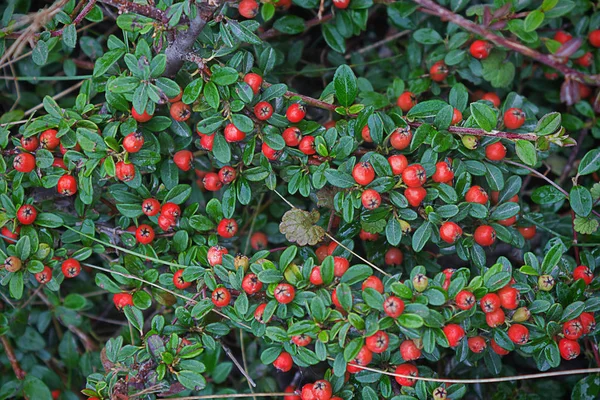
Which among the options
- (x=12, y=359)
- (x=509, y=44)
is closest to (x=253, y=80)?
(x=509, y=44)

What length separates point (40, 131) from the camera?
3.24 m

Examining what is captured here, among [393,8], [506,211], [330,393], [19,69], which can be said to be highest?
[393,8]

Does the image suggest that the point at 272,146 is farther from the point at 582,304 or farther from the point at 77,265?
the point at 582,304

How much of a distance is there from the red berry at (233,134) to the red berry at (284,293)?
807 millimetres

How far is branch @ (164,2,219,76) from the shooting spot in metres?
2.96

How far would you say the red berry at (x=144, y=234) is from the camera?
3395 mm

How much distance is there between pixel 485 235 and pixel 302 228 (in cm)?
99

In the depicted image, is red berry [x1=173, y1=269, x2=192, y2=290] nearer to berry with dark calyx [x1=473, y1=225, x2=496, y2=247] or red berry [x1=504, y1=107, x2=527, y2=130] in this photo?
berry with dark calyx [x1=473, y1=225, x2=496, y2=247]

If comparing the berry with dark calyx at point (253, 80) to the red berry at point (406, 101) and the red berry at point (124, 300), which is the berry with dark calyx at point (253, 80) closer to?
the red berry at point (406, 101)

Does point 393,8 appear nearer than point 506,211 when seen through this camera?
No

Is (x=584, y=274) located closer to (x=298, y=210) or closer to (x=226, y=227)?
(x=298, y=210)

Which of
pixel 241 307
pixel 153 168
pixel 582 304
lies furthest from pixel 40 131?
pixel 582 304

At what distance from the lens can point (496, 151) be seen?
10.7ft

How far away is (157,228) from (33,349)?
1339mm
